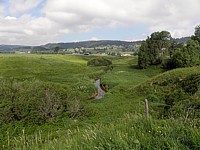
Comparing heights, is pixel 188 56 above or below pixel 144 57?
above

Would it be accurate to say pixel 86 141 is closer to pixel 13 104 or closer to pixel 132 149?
pixel 132 149

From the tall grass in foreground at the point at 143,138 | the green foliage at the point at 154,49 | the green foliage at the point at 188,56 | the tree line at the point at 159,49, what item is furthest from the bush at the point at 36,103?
the green foliage at the point at 154,49

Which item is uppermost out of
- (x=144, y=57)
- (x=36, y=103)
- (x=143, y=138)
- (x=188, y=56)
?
(x=143, y=138)

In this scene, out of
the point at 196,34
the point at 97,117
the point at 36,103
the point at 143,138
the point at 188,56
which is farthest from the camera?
the point at 196,34

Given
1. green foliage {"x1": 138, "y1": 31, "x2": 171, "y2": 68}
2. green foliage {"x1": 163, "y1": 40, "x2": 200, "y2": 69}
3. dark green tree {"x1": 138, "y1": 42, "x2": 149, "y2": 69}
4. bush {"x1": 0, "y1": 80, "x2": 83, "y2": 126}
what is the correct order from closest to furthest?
bush {"x1": 0, "y1": 80, "x2": 83, "y2": 126}
green foliage {"x1": 163, "y1": 40, "x2": 200, "y2": 69}
dark green tree {"x1": 138, "y1": 42, "x2": 149, "y2": 69}
green foliage {"x1": 138, "y1": 31, "x2": 171, "y2": 68}

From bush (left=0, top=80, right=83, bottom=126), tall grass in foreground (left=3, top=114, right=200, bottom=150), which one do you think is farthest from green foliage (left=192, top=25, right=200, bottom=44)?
tall grass in foreground (left=3, top=114, right=200, bottom=150)

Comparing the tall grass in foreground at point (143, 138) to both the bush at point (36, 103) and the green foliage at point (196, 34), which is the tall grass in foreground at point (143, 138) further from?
the green foliage at point (196, 34)

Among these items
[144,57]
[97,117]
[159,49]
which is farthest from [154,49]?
[97,117]

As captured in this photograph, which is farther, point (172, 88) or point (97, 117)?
point (172, 88)

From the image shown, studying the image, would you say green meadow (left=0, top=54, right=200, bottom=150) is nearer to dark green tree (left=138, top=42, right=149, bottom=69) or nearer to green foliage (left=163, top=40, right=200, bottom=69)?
green foliage (left=163, top=40, right=200, bottom=69)

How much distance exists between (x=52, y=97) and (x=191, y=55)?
5662 cm

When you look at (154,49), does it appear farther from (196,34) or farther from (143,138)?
(143,138)

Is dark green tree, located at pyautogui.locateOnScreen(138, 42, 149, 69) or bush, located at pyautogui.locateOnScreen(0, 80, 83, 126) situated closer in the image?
bush, located at pyautogui.locateOnScreen(0, 80, 83, 126)

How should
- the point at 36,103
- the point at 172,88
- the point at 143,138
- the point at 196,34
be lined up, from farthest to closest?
the point at 196,34 → the point at 172,88 → the point at 36,103 → the point at 143,138
